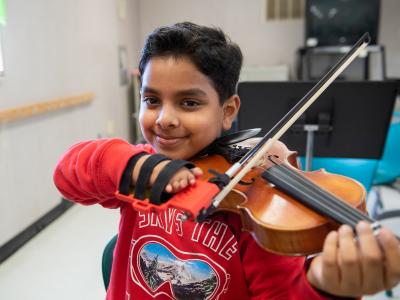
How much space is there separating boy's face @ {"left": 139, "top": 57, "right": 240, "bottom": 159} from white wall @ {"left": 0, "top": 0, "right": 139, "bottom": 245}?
5.29ft

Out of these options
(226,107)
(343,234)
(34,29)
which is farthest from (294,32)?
(343,234)

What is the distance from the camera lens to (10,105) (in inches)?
81.4

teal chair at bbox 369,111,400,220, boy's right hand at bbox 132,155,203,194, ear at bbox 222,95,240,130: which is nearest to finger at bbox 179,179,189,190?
boy's right hand at bbox 132,155,203,194

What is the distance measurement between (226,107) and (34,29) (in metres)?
1.90

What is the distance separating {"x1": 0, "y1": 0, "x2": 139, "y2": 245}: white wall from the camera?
6.81ft

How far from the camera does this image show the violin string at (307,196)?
532mm

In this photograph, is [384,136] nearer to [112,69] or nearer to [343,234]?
[343,234]

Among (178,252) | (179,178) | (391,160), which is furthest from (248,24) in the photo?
(179,178)

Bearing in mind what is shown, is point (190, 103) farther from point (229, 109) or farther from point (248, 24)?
point (248, 24)

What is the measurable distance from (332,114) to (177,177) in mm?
1142

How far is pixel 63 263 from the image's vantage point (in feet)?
6.56

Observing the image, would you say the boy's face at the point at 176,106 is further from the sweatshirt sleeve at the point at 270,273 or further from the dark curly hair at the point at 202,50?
the sweatshirt sleeve at the point at 270,273

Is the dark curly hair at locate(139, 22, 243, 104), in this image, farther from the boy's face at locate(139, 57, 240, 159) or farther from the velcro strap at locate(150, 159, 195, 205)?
the velcro strap at locate(150, 159, 195, 205)

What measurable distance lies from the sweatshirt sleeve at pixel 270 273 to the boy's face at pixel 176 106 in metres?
0.22
